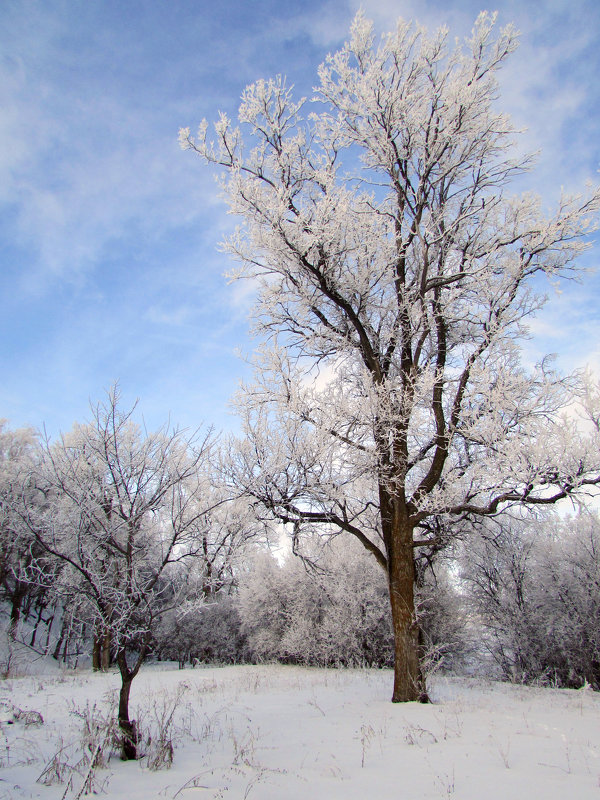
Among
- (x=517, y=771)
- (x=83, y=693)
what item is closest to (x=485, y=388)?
(x=517, y=771)

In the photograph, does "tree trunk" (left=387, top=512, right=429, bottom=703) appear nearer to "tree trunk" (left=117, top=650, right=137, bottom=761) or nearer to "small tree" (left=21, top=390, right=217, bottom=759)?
"small tree" (left=21, top=390, right=217, bottom=759)

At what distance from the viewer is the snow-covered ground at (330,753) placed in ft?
11.6

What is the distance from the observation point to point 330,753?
4.75 metres

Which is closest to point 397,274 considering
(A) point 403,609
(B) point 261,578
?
(A) point 403,609

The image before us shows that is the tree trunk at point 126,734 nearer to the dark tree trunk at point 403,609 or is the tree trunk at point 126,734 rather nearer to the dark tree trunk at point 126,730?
the dark tree trunk at point 126,730

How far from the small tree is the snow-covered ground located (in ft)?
3.05

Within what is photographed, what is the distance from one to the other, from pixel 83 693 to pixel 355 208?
12495mm

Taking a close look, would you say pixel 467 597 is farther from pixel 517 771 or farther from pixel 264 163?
pixel 264 163

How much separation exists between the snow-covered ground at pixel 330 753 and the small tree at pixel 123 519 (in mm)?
931

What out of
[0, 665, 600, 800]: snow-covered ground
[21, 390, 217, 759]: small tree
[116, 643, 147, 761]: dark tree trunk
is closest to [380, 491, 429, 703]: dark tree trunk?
[0, 665, 600, 800]: snow-covered ground

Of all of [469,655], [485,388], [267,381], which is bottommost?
[469,655]

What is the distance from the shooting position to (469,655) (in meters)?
19.0

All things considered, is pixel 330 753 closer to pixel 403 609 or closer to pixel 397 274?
pixel 403 609

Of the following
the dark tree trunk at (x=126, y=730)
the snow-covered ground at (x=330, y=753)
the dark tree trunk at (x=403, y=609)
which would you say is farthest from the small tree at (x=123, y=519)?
the dark tree trunk at (x=403, y=609)
